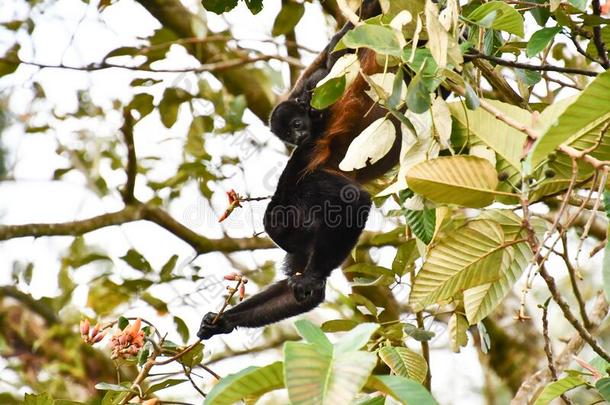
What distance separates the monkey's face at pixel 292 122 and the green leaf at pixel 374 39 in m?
1.62

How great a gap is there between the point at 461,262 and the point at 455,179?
273 millimetres

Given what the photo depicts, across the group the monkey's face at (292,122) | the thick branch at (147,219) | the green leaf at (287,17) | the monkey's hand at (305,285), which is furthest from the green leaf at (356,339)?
the green leaf at (287,17)

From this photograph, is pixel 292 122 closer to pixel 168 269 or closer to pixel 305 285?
pixel 305 285

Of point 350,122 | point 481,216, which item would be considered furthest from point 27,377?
point 481,216

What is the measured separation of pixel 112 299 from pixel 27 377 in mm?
1443

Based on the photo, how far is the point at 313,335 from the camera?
3.58ft

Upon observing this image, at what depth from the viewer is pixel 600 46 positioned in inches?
68.4

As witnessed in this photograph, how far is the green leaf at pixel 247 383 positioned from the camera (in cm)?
112

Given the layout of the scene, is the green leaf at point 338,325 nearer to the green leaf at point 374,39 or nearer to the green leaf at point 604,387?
the green leaf at point 604,387

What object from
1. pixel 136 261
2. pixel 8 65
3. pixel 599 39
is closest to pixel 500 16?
pixel 599 39

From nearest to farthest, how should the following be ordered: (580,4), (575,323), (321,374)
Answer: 1. (321,374)
2. (580,4)
3. (575,323)

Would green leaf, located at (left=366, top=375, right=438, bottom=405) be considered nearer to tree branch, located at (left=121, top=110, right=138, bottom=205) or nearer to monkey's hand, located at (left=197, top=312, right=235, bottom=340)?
monkey's hand, located at (left=197, top=312, right=235, bottom=340)

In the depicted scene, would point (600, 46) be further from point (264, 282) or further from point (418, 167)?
point (264, 282)

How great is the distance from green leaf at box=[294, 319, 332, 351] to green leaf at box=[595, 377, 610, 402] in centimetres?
62
